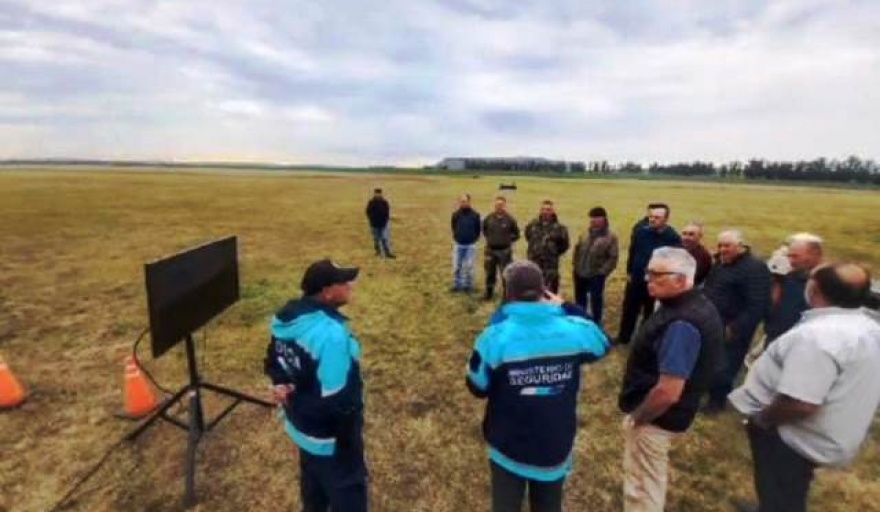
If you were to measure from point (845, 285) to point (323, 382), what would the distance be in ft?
10.1

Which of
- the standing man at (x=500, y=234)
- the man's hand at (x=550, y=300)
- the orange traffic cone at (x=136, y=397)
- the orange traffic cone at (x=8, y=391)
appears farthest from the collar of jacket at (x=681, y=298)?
the orange traffic cone at (x=8, y=391)

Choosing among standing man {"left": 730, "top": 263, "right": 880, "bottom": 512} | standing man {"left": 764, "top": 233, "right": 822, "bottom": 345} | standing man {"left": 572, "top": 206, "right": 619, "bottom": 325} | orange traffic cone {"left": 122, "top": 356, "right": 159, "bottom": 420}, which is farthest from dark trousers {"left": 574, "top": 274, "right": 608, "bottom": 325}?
orange traffic cone {"left": 122, "top": 356, "right": 159, "bottom": 420}

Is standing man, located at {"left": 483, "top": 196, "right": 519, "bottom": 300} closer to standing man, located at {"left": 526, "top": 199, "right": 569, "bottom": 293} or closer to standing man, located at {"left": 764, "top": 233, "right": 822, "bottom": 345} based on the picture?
standing man, located at {"left": 526, "top": 199, "right": 569, "bottom": 293}

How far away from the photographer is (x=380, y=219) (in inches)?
580

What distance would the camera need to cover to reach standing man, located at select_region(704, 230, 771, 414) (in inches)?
215

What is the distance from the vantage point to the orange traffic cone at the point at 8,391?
235 inches

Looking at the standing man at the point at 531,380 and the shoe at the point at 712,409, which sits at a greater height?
the standing man at the point at 531,380

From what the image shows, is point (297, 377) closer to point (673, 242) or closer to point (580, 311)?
point (580, 311)

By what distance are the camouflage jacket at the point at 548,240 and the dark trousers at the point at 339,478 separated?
6049 millimetres

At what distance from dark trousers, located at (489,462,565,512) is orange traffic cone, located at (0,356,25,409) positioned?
5.95 metres

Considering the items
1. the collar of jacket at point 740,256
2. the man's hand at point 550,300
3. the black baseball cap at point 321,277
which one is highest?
the black baseball cap at point 321,277

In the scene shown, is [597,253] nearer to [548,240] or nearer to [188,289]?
[548,240]

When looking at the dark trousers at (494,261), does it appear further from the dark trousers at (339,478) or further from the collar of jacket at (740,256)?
the dark trousers at (339,478)

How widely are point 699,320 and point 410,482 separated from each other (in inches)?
117
